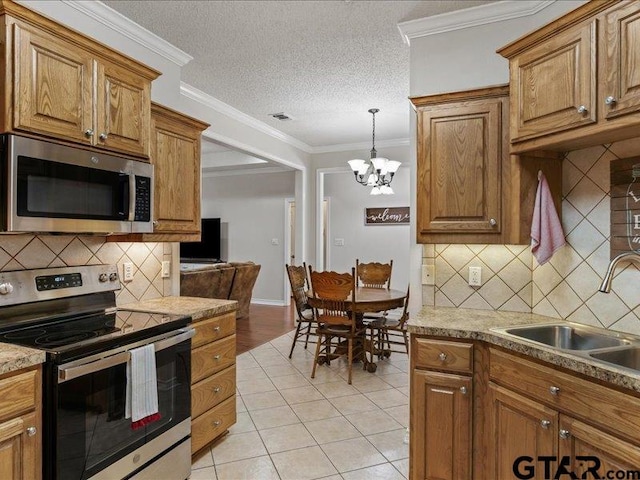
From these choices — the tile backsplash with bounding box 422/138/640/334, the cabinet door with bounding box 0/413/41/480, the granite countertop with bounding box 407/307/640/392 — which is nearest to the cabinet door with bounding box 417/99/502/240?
the tile backsplash with bounding box 422/138/640/334

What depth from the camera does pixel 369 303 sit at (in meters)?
3.64

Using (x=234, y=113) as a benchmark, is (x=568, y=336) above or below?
below

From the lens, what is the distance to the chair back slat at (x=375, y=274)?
4.75m

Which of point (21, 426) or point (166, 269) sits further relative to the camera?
point (166, 269)

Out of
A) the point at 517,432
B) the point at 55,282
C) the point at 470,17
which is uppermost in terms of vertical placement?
the point at 470,17

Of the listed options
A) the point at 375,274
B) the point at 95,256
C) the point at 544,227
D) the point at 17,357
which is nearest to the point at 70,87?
the point at 95,256

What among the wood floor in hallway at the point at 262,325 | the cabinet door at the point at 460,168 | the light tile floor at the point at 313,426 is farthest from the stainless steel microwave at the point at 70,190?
the wood floor in hallway at the point at 262,325

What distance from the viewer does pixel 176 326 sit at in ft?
6.78

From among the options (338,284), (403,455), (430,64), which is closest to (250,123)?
(338,284)

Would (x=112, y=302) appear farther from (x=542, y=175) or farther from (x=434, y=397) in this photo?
(x=542, y=175)

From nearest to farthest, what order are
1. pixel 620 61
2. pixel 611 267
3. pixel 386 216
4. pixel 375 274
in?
pixel 620 61 < pixel 611 267 < pixel 375 274 < pixel 386 216

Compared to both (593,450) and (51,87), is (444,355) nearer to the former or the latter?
(593,450)

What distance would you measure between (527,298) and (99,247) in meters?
2.52

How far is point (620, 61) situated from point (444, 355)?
1.42 m
